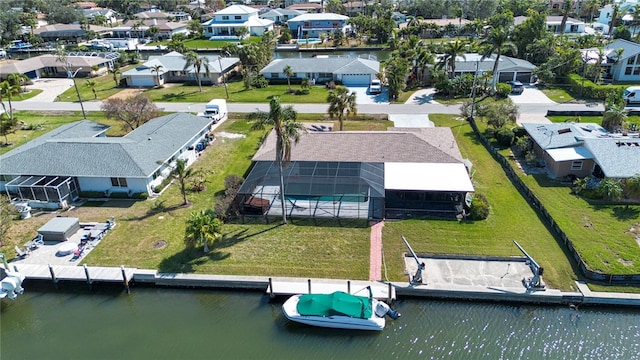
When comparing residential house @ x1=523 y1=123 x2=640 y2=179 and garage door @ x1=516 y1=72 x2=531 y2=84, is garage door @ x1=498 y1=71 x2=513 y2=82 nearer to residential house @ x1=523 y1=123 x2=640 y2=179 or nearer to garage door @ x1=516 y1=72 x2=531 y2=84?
garage door @ x1=516 y1=72 x2=531 y2=84

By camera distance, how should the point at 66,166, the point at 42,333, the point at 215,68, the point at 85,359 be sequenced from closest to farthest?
1. the point at 85,359
2. the point at 42,333
3. the point at 66,166
4. the point at 215,68

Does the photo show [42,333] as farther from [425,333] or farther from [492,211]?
[492,211]

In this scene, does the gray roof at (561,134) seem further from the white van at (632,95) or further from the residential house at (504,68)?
the residential house at (504,68)

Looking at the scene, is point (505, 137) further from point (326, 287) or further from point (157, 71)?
point (157, 71)

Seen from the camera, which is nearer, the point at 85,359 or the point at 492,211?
the point at 85,359

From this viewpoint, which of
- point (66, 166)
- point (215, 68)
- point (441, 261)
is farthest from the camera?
point (215, 68)

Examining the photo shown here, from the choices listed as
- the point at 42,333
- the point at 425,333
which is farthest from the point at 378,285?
the point at 42,333
